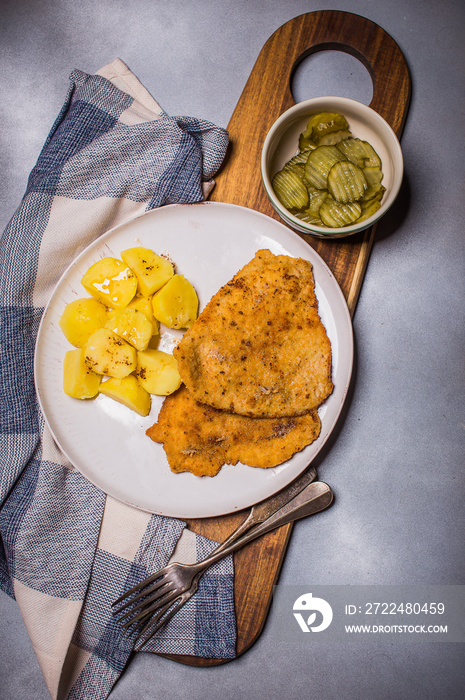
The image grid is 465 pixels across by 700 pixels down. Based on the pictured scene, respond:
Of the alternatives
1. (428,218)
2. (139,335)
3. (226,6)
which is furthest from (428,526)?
(226,6)

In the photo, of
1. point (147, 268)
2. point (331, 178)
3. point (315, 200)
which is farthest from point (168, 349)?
point (331, 178)

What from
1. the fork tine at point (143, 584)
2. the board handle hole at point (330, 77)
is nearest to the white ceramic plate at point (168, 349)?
the fork tine at point (143, 584)

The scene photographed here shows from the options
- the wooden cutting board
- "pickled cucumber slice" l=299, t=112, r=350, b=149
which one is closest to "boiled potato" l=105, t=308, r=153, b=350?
the wooden cutting board

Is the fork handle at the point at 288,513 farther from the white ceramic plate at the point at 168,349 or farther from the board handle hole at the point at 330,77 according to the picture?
the board handle hole at the point at 330,77

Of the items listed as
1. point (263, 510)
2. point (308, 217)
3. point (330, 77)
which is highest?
point (330, 77)

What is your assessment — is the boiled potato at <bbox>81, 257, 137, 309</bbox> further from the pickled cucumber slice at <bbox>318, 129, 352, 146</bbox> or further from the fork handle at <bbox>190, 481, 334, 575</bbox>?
the fork handle at <bbox>190, 481, 334, 575</bbox>

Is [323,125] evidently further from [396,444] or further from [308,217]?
[396,444]

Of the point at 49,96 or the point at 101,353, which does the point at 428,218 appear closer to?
the point at 101,353
